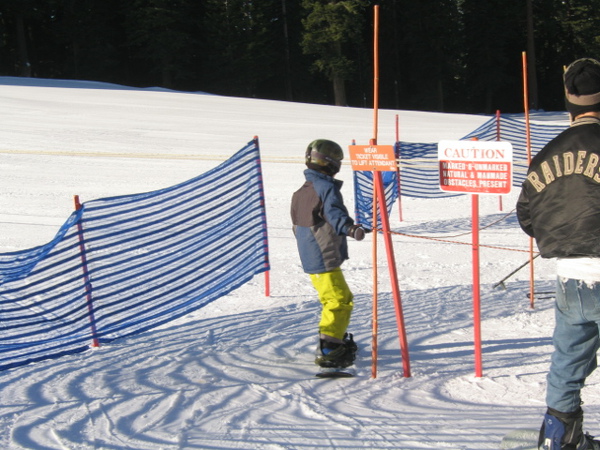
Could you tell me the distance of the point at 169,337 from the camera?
595 centimetres

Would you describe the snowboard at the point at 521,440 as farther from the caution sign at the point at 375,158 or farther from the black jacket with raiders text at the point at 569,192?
the caution sign at the point at 375,158

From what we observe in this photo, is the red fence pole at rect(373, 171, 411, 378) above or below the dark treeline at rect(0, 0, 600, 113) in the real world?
below

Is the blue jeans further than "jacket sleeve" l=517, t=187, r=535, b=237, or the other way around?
"jacket sleeve" l=517, t=187, r=535, b=237

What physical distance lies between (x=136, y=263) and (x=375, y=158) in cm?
243

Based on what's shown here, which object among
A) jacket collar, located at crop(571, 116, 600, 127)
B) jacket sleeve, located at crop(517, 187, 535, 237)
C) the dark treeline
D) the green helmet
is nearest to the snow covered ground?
jacket sleeve, located at crop(517, 187, 535, 237)

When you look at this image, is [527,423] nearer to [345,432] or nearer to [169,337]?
[345,432]

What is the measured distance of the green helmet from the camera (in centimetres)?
516

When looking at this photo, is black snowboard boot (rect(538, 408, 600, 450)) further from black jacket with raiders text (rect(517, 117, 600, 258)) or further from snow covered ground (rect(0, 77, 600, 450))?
black jacket with raiders text (rect(517, 117, 600, 258))

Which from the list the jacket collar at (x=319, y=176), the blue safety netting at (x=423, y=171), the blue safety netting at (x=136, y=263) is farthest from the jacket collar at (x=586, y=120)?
the blue safety netting at (x=423, y=171)

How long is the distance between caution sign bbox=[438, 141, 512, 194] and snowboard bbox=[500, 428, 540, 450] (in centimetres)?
152

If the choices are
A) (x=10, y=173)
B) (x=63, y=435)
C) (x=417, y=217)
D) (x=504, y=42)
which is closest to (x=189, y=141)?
(x=10, y=173)

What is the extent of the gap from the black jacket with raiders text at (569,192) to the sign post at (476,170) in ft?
3.59

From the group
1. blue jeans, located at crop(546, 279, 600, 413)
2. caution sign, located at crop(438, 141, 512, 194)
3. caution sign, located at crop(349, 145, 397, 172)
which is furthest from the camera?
caution sign, located at crop(349, 145, 397, 172)

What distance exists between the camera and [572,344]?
3.41 meters
